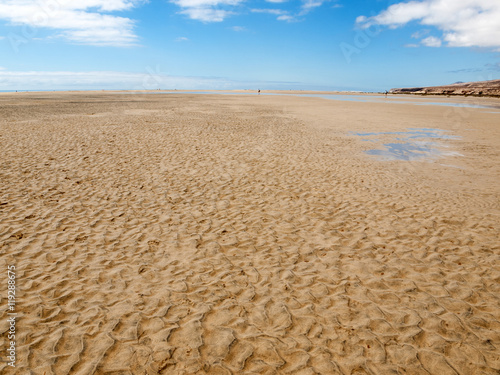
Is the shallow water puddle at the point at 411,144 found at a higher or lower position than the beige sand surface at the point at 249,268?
higher

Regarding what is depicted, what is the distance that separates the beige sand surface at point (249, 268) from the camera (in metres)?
4.20

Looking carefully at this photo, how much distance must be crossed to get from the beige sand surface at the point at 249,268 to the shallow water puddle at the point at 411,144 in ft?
10.6

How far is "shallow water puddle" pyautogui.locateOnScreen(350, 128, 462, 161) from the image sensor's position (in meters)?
16.2

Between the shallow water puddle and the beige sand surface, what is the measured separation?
3240 millimetres

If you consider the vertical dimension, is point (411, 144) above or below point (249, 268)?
above

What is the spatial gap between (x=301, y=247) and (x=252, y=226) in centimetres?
156

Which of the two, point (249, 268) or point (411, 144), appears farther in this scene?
point (411, 144)

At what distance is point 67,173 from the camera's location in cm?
1167

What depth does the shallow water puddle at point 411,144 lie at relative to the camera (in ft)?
53.2

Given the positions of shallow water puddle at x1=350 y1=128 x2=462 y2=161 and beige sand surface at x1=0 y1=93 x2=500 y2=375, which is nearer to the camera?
beige sand surface at x1=0 y1=93 x2=500 y2=375

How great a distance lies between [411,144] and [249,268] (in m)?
17.5

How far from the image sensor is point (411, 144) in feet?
62.8

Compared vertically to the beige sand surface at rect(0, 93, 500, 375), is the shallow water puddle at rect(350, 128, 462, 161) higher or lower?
higher

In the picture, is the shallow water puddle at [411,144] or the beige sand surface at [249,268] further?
the shallow water puddle at [411,144]
